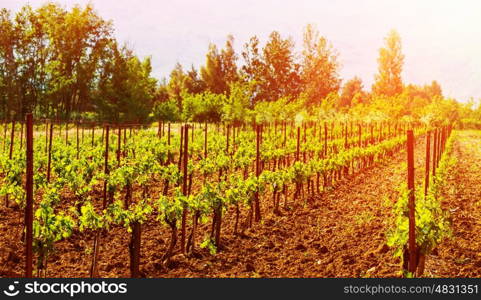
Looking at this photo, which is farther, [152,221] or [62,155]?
[62,155]

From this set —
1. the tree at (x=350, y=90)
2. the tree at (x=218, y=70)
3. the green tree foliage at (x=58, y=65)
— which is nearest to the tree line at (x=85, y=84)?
the green tree foliage at (x=58, y=65)

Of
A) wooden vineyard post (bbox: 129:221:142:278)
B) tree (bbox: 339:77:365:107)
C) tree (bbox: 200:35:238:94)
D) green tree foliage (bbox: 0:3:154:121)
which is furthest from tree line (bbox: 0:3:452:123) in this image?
tree (bbox: 339:77:365:107)

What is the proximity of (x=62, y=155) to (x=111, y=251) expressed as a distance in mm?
6083

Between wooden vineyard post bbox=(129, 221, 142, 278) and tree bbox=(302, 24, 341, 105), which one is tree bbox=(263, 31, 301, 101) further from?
wooden vineyard post bbox=(129, 221, 142, 278)

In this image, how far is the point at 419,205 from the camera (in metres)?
6.39

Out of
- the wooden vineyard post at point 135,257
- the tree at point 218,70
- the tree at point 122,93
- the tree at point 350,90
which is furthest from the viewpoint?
the tree at point 350,90

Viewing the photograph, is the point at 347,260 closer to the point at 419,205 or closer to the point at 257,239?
the point at 419,205

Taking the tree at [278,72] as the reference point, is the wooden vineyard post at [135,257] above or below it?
below

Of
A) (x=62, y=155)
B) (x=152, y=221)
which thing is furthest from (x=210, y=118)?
(x=152, y=221)

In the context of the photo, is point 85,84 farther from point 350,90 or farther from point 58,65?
point 350,90

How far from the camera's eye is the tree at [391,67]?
58.9 meters

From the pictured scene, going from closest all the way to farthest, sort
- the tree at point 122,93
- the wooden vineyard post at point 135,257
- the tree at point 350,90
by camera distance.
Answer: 1. the wooden vineyard post at point 135,257
2. the tree at point 122,93
3. the tree at point 350,90

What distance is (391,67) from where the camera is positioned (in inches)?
2330

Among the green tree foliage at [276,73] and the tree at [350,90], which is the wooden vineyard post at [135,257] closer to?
the green tree foliage at [276,73]
